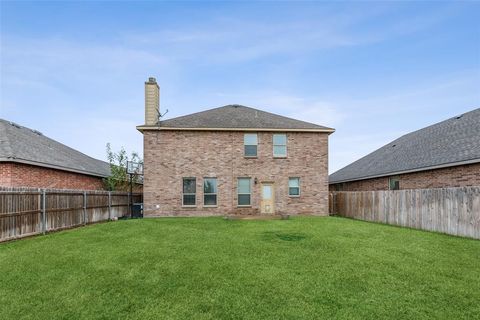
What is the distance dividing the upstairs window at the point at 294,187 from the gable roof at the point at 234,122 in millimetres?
3283

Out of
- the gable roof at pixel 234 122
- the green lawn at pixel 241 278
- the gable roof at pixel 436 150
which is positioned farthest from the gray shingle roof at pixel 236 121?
the green lawn at pixel 241 278

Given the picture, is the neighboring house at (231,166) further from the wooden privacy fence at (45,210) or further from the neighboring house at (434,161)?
the neighboring house at (434,161)

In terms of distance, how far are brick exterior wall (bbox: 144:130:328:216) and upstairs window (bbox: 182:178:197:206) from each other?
252mm

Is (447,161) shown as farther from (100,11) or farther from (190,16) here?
(100,11)

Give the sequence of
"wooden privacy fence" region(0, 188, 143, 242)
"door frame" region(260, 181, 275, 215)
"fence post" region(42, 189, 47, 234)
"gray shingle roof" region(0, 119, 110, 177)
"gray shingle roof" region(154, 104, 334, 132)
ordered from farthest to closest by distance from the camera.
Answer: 1. "gray shingle roof" region(154, 104, 334, 132)
2. "door frame" region(260, 181, 275, 215)
3. "gray shingle roof" region(0, 119, 110, 177)
4. "fence post" region(42, 189, 47, 234)
5. "wooden privacy fence" region(0, 188, 143, 242)

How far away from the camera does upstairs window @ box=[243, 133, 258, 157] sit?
18562 mm

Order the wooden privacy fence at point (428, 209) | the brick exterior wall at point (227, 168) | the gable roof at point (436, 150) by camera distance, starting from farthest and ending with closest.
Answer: the brick exterior wall at point (227, 168) → the gable roof at point (436, 150) → the wooden privacy fence at point (428, 209)

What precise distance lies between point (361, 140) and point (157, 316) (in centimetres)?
2952

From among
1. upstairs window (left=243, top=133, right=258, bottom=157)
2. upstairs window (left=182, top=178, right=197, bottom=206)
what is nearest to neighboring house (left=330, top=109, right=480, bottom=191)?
upstairs window (left=243, top=133, right=258, bottom=157)

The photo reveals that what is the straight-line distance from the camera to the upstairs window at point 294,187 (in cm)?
1858

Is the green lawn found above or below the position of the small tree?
below

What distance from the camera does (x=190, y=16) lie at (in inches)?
640

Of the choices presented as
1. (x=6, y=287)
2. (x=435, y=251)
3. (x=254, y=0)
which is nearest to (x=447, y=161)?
(x=435, y=251)

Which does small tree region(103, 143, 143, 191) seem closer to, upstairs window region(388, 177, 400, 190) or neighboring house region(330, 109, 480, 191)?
neighboring house region(330, 109, 480, 191)
